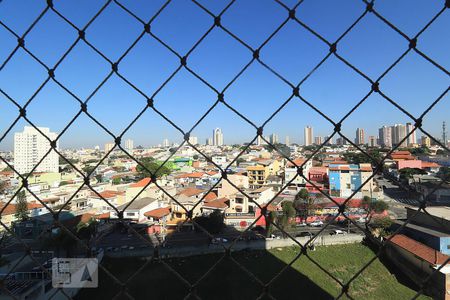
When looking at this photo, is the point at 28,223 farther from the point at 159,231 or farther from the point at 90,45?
the point at 90,45

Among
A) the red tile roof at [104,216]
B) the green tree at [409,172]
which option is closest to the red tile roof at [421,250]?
the green tree at [409,172]

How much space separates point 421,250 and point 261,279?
299 centimetres

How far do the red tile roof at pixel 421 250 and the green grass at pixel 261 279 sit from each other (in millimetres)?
612

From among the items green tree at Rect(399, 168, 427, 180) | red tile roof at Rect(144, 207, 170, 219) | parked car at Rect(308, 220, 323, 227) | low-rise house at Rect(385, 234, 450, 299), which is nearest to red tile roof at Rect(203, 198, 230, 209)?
red tile roof at Rect(144, 207, 170, 219)

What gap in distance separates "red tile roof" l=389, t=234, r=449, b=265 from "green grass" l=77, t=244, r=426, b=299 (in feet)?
2.01

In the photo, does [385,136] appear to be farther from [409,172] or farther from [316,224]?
[316,224]

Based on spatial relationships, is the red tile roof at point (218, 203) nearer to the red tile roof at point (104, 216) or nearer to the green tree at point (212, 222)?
the green tree at point (212, 222)

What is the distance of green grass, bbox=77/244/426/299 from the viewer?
192 inches

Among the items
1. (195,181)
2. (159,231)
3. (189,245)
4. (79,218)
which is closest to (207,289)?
(189,245)

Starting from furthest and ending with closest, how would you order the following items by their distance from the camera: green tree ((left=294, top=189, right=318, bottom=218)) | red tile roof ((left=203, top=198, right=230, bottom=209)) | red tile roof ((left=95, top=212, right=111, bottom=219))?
red tile roof ((left=203, top=198, right=230, bottom=209))
red tile roof ((left=95, top=212, right=111, bottom=219))
green tree ((left=294, top=189, right=318, bottom=218))

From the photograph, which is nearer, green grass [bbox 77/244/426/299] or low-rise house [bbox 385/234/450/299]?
low-rise house [bbox 385/234/450/299]

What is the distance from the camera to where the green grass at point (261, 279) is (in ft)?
16.0

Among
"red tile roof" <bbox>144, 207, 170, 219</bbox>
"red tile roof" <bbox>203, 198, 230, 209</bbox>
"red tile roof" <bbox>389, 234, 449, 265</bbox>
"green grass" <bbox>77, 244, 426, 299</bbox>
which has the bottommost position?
"green grass" <bbox>77, 244, 426, 299</bbox>

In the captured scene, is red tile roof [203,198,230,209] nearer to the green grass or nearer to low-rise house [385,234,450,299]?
the green grass
